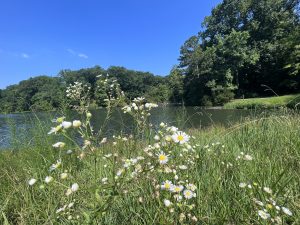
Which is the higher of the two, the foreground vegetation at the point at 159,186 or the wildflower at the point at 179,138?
the wildflower at the point at 179,138

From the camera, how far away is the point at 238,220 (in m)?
1.46

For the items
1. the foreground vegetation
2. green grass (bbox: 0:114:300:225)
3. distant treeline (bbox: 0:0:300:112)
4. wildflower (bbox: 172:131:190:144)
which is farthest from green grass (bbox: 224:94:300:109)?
wildflower (bbox: 172:131:190:144)

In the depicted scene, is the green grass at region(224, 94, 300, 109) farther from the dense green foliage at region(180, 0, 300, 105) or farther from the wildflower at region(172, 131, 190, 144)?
the wildflower at region(172, 131, 190, 144)

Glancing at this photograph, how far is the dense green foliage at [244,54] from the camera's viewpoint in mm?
34781

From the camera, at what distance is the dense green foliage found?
114 feet

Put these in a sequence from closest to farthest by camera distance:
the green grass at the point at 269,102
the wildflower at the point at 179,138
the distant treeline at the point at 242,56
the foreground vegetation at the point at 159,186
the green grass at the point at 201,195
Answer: the foreground vegetation at the point at 159,186, the wildflower at the point at 179,138, the green grass at the point at 201,195, the green grass at the point at 269,102, the distant treeline at the point at 242,56

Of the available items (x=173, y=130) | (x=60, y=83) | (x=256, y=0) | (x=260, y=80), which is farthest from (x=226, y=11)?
(x=173, y=130)

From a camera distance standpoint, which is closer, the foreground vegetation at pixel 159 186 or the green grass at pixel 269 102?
the foreground vegetation at pixel 159 186

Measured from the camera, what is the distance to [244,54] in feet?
113

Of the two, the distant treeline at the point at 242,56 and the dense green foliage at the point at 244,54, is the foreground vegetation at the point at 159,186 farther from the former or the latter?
the dense green foliage at the point at 244,54

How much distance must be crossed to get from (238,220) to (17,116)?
12.8 ft

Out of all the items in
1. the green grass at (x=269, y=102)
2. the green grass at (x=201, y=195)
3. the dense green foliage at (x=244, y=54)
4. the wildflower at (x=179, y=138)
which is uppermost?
the dense green foliage at (x=244, y=54)

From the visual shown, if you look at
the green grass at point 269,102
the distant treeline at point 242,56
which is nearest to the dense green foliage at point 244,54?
the distant treeline at point 242,56

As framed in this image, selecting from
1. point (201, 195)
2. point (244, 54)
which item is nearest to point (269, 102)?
point (244, 54)
